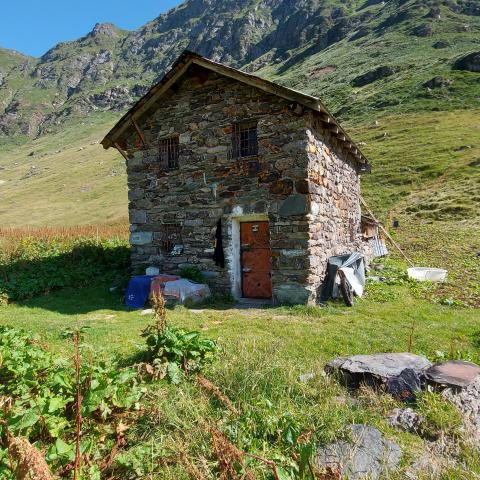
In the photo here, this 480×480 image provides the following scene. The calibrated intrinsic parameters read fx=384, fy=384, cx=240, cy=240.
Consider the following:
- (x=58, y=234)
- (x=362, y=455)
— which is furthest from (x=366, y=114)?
(x=362, y=455)

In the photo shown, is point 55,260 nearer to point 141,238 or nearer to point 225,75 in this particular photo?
point 141,238

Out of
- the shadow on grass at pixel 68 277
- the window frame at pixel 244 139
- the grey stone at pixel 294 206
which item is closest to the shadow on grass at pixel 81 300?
the shadow on grass at pixel 68 277

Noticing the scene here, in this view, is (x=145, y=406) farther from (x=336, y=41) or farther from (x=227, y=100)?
(x=336, y=41)

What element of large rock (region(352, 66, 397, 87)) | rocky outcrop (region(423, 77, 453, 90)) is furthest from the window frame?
large rock (region(352, 66, 397, 87))

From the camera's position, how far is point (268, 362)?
15.7ft

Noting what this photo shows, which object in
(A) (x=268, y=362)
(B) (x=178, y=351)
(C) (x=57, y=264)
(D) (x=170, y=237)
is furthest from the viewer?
(C) (x=57, y=264)

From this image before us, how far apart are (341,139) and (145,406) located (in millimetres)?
11066

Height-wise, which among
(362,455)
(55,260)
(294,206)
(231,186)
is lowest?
(362,455)

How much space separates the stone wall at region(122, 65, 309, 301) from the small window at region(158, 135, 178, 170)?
0.19 metres

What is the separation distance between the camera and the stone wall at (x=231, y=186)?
33.1 ft

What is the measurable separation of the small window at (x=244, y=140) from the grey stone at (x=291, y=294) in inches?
150

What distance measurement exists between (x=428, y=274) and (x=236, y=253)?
21.7 feet

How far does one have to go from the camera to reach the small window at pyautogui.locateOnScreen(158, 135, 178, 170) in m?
12.4

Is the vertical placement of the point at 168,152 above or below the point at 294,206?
above
